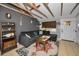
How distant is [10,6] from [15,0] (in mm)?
134

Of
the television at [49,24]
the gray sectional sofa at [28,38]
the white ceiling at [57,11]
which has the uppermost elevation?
the white ceiling at [57,11]

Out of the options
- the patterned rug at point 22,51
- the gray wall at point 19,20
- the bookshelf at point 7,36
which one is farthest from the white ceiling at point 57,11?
the patterned rug at point 22,51

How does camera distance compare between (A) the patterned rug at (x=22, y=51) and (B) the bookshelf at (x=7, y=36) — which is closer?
(B) the bookshelf at (x=7, y=36)

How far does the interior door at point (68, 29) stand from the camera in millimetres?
1906

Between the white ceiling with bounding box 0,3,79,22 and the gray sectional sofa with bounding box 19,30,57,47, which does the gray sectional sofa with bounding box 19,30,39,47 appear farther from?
the white ceiling with bounding box 0,3,79,22

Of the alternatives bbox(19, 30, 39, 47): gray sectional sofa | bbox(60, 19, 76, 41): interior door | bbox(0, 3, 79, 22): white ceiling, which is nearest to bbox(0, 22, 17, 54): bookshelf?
bbox(19, 30, 39, 47): gray sectional sofa

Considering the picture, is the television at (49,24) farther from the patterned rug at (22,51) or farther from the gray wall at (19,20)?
the patterned rug at (22,51)

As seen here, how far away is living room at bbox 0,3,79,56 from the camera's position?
184 centimetres

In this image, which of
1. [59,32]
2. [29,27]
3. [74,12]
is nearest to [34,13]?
[29,27]

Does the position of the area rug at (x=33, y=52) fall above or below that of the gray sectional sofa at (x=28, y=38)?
below

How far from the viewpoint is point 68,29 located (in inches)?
76.5

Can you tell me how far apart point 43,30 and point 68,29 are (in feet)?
1.37

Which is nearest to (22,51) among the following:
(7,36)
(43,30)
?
(7,36)

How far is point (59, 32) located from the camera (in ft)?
6.31
